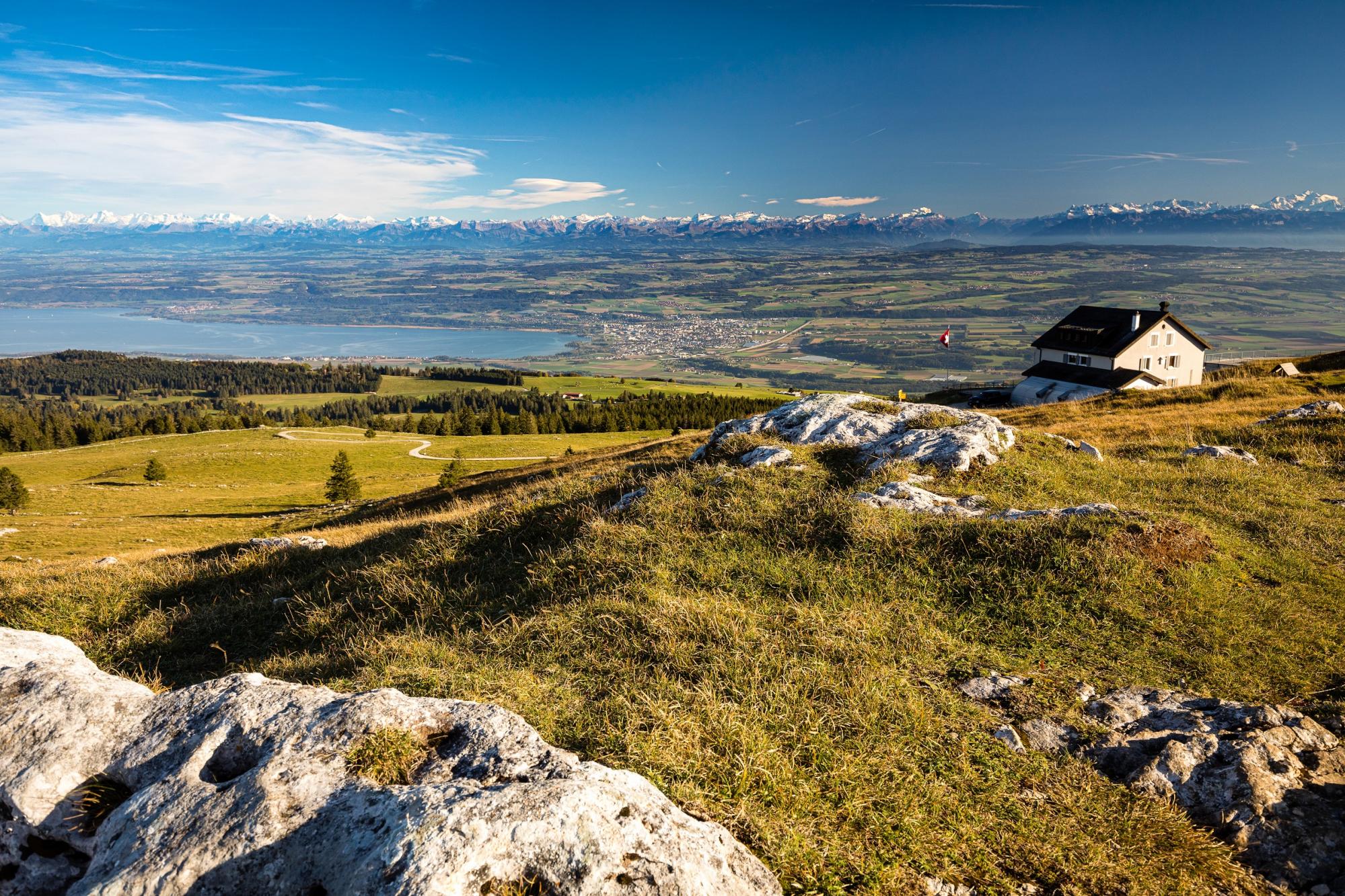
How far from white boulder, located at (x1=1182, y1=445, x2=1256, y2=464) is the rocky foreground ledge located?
17.5 metres

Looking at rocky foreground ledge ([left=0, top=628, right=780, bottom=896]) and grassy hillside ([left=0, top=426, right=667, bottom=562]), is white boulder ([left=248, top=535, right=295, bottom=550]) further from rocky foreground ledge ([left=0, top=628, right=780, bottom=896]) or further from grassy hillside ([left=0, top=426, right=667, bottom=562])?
rocky foreground ledge ([left=0, top=628, right=780, bottom=896])

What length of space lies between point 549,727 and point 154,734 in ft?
9.74

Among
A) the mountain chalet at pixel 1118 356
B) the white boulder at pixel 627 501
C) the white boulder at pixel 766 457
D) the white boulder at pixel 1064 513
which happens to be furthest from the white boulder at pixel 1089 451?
the mountain chalet at pixel 1118 356

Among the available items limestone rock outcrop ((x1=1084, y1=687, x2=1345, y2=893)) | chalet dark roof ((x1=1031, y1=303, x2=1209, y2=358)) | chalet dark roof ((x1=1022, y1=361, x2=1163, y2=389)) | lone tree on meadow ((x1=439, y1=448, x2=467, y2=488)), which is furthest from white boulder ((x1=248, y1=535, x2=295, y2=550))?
chalet dark roof ((x1=1031, y1=303, x2=1209, y2=358))

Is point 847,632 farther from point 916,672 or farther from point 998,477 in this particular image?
point 998,477

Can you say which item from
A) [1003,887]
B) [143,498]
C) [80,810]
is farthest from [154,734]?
[143,498]

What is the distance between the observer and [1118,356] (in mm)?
61219

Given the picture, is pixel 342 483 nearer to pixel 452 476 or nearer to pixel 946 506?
pixel 452 476

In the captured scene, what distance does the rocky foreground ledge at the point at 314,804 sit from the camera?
11.5 ft

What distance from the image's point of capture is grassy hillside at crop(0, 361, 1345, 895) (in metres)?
4.76

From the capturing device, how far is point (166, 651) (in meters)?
10.0

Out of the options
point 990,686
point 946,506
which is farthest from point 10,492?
point 990,686

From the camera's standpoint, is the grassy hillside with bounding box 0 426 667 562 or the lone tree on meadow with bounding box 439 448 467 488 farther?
the lone tree on meadow with bounding box 439 448 467 488

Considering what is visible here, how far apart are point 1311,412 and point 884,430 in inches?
569
